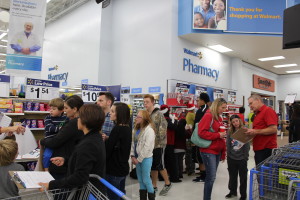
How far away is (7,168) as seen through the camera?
2.28 metres

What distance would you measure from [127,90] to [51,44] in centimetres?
711

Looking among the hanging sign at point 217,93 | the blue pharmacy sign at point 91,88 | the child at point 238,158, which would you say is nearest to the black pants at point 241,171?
the child at point 238,158

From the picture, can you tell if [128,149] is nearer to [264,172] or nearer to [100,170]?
[100,170]

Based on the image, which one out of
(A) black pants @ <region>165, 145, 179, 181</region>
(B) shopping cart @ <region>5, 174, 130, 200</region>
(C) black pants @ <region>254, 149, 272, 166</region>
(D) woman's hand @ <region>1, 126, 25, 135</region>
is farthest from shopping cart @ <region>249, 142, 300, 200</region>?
(A) black pants @ <region>165, 145, 179, 181</region>

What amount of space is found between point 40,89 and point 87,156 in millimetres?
3729

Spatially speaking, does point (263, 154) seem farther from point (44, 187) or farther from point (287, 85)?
point (287, 85)

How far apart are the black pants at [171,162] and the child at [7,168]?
132 inches

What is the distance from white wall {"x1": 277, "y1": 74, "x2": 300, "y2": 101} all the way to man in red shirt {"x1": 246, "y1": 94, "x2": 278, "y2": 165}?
13024mm

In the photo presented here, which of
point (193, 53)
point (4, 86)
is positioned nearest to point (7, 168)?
point (4, 86)

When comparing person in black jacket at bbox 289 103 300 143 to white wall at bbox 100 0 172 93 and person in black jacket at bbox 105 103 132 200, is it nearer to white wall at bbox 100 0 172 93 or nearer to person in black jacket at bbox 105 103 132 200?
white wall at bbox 100 0 172 93

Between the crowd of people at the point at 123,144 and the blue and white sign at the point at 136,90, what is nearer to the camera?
the crowd of people at the point at 123,144

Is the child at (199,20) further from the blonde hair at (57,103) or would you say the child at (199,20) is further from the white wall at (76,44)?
the blonde hair at (57,103)

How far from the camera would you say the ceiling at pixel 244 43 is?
27.3 feet

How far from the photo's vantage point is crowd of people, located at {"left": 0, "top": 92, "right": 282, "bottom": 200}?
6.05ft
